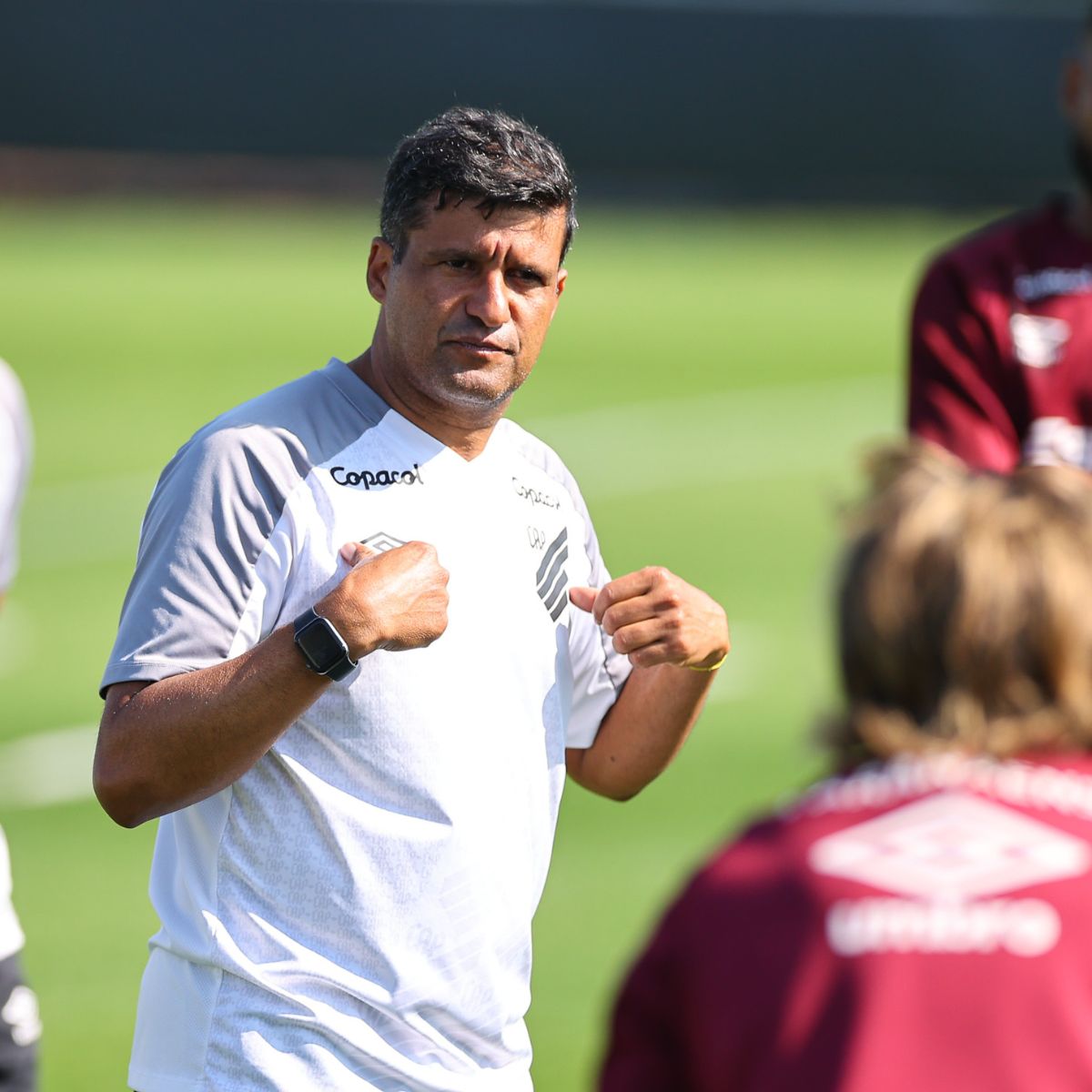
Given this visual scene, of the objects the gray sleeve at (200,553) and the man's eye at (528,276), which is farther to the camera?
the man's eye at (528,276)

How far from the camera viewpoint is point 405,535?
4.04 m

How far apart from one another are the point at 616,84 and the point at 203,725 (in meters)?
27.9

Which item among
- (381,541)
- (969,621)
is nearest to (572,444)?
(381,541)

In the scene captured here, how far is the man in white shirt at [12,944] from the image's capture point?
4.42 m

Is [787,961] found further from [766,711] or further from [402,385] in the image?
[766,711]

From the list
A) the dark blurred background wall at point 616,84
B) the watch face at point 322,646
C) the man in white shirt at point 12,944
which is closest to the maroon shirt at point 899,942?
the watch face at point 322,646

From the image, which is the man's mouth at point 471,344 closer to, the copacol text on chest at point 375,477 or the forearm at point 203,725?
the copacol text on chest at point 375,477

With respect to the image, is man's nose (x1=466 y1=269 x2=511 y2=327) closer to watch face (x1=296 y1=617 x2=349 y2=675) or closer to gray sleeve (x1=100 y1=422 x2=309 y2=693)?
gray sleeve (x1=100 y1=422 x2=309 y2=693)

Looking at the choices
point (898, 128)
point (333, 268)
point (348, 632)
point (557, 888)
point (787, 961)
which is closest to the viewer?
point (787, 961)

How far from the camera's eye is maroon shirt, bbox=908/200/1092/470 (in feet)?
12.4

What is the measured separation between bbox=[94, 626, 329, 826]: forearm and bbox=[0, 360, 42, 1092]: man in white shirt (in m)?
0.77

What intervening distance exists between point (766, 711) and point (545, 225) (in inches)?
414

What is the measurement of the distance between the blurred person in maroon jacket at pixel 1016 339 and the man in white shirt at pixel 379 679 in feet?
2.14

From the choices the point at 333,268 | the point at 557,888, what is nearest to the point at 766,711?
the point at 557,888
